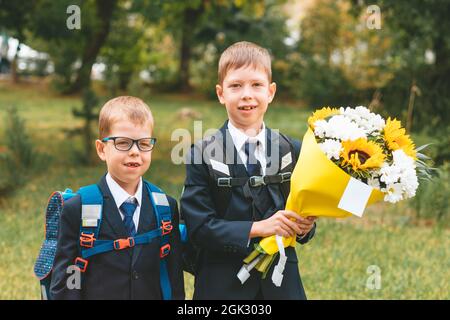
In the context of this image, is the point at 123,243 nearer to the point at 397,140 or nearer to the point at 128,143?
the point at 128,143

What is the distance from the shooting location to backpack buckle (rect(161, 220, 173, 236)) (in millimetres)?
3031

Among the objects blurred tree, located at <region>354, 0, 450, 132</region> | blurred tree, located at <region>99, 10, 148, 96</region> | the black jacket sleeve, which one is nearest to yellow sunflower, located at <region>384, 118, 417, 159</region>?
the black jacket sleeve

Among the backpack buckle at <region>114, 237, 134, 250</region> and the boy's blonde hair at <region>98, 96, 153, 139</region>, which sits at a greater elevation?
the boy's blonde hair at <region>98, 96, 153, 139</region>

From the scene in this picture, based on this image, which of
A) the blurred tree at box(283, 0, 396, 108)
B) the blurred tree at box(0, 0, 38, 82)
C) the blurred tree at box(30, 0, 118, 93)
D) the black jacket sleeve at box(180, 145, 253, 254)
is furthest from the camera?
Answer: the blurred tree at box(283, 0, 396, 108)

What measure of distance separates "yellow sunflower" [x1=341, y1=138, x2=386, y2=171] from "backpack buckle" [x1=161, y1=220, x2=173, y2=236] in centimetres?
84

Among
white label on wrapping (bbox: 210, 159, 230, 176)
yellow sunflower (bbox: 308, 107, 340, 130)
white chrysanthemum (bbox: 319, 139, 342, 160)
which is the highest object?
yellow sunflower (bbox: 308, 107, 340, 130)

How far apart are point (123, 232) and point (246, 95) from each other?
2.64ft

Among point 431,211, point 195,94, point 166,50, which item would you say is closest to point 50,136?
point 431,211

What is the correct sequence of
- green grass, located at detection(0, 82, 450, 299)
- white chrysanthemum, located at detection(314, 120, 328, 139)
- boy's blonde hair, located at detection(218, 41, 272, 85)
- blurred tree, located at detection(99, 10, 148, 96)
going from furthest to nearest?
blurred tree, located at detection(99, 10, 148, 96) → green grass, located at detection(0, 82, 450, 299) → boy's blonde hair, located at detection(218, 41, 272, 85) → white chrysanthemum, located at detection(314, 120, 328, 139)

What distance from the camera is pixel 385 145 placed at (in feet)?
9.54

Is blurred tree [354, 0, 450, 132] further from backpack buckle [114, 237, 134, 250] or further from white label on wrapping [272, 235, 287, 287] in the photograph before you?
backpack buckle [114, 237, 134, 250]

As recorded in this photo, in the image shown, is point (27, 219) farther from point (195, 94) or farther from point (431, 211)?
point (195, 94)

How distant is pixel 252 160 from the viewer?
304 cm

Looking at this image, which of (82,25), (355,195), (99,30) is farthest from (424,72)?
(355,195)
